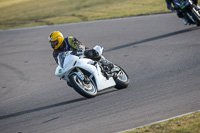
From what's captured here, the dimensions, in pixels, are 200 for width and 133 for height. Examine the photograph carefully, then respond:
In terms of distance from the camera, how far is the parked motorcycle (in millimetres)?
14609

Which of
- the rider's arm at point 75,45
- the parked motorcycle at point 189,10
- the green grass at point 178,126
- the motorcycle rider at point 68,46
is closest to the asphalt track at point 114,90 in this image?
the green grass at point 178,126

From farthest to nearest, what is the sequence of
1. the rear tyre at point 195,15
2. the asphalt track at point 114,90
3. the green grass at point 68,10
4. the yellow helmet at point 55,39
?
the green grass at point 68,10, the rear tyre at point 195,15, the yellow helmet at point 55,39, the asphalt track at point 114,90

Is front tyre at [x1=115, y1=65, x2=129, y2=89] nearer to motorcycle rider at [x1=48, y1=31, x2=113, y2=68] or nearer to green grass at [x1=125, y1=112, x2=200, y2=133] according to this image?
motorcycle rider at [x1=48, y1=31, x2=113, y2=68]

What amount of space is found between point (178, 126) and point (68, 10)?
22.2 m

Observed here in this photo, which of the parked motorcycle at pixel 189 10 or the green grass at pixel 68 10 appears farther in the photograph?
the green grass at pixel 68 10

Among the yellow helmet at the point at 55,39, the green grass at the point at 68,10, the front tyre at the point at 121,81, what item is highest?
the green grass at the point at 68,10

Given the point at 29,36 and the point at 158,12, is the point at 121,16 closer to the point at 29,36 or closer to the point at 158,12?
the point at 158,12

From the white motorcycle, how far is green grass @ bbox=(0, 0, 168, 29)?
12872 mm

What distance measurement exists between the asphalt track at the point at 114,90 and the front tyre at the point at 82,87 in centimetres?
16

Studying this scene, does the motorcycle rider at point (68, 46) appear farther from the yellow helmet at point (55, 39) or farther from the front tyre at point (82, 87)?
the front tyre at point (82, 87)

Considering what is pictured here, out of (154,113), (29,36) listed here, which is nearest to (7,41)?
(29,36)

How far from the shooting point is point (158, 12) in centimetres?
2045

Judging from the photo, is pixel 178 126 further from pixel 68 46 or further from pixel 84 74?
pixel 68 46

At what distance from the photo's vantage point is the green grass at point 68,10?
74.3 ft
